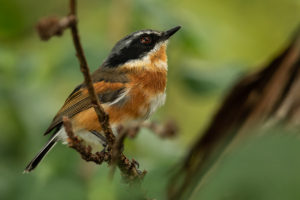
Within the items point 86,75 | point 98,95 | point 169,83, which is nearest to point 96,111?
point 86,75

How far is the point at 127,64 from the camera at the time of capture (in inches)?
180

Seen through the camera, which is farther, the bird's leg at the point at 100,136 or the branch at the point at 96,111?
the bird's leg at the point at 100,136

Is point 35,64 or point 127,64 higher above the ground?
point 35,64

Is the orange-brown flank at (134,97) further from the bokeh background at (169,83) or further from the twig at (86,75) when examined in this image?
the twig at (86,75)

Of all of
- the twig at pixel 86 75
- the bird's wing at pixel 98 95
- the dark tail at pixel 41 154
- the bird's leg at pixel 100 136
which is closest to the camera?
the twig at pixel 86 75

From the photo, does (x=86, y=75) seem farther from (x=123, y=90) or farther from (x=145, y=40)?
(x=145, y=40)

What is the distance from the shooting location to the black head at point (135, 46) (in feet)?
14.9

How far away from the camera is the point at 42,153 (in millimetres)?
3775

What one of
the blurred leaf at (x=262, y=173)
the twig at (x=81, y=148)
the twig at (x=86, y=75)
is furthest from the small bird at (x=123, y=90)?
the blurred leaf at (x=262, y=173)

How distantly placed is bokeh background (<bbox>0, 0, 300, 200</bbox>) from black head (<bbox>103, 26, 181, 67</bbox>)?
0.13 metres

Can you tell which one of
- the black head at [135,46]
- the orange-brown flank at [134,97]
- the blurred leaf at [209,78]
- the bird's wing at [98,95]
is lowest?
the blurred leaf at [209,78]

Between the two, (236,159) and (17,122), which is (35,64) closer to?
(17,122)

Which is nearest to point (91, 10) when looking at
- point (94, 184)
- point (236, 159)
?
point (94, 184)

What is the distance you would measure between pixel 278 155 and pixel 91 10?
5.94 m
